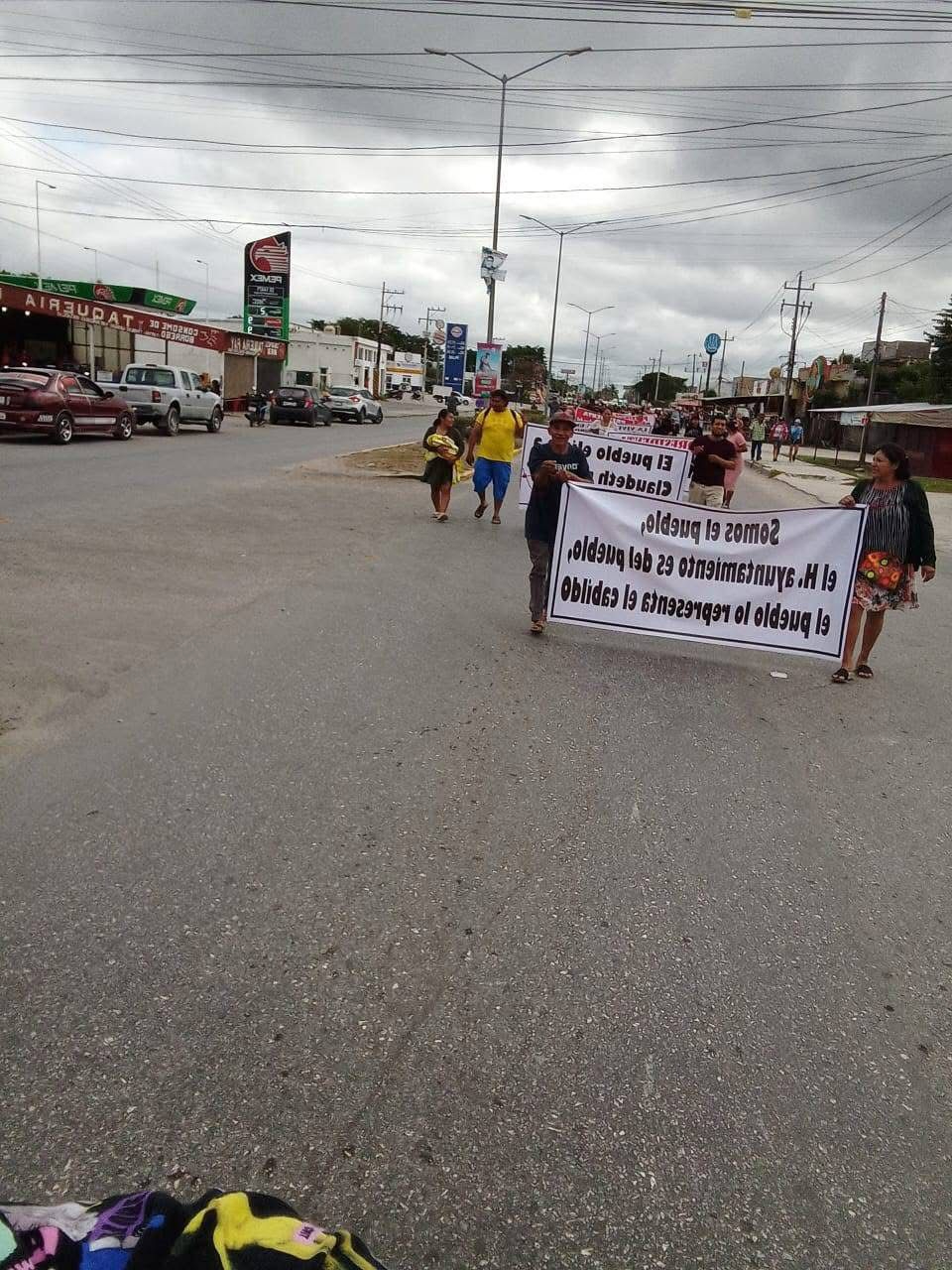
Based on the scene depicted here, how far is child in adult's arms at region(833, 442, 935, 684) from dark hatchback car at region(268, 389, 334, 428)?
34516mm

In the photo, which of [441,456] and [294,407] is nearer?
[441,456]

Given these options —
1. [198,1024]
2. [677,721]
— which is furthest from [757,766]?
[198,1024]

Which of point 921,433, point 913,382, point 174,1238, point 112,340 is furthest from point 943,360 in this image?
point 174,1238

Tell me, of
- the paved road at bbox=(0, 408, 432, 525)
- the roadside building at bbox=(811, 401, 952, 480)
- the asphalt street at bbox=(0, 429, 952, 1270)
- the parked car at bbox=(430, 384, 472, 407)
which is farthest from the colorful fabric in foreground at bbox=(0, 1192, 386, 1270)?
the roadside building at bbox=(811, 401, 952, 480)

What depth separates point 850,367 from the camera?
82.9 metres

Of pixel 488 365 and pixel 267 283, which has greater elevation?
pixel 267 283

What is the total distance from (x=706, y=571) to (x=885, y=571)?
1.28 m

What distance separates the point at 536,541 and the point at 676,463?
755cm

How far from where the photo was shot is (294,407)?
128ft

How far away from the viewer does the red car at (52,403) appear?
20953 mm

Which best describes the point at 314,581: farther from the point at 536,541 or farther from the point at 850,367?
the point at 850,367

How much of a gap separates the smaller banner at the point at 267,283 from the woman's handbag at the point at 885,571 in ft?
166

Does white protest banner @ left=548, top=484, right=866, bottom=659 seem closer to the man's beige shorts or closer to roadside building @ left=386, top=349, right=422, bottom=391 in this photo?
Answer: the man's beige shorts

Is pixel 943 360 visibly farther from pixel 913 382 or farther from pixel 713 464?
pixel 713 464
